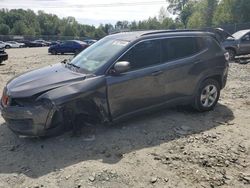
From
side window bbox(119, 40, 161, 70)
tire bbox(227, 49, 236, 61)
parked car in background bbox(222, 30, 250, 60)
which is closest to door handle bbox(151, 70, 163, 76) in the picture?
side window bbox(119, 40, 161, 70)

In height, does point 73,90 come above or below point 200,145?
above

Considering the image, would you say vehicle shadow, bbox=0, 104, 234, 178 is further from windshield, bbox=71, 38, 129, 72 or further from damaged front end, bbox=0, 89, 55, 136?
windshield, bbox=71, 38, 129, 72

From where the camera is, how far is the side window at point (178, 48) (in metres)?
5.86

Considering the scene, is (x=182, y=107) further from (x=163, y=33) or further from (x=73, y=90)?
(x=73, y=90)

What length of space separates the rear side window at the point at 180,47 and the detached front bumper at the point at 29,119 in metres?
2.43

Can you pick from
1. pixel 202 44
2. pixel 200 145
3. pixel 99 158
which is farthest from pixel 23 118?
pixel 202 44

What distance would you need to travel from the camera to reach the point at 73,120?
4977mm

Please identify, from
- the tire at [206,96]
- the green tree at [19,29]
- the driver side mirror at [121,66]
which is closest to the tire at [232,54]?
the tire at [206,96]

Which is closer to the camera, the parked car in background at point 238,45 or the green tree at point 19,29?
the parked car in background at point 238,45

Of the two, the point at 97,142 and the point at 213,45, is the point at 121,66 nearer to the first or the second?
the point at 97,142

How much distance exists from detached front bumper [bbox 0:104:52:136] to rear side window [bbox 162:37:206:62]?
7.97 ft

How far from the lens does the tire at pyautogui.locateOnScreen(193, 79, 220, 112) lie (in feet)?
20.6

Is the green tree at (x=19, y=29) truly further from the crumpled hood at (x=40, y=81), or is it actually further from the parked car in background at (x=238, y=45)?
the crumpled hood at (x=40, y=81)

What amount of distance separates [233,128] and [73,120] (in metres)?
2.91
